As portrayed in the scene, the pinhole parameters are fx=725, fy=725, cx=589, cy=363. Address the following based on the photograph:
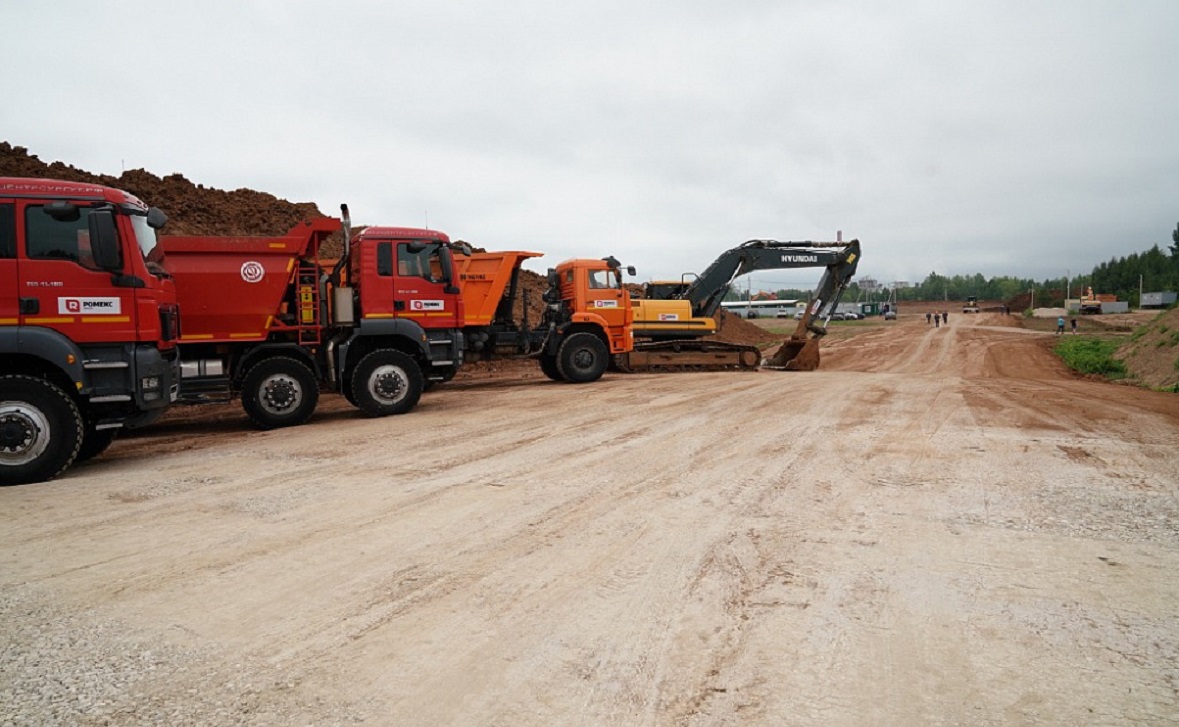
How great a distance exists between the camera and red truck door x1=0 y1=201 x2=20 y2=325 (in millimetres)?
7379

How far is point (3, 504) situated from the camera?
21.2ft

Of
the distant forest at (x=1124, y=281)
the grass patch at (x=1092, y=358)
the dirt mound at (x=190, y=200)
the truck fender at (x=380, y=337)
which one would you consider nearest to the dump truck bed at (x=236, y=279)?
the truck fender at (x=380, y=337)

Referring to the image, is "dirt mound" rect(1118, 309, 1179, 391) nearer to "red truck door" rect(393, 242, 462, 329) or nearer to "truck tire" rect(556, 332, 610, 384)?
"truck tire" rect(556, 332, 610, 384)

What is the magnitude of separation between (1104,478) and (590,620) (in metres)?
5.80

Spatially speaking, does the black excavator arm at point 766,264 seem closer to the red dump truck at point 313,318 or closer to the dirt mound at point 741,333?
the dirt mound at point 741,333

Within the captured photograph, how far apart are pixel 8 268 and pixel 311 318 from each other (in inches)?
173

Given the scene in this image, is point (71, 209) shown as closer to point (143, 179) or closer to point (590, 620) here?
point (590, 620)

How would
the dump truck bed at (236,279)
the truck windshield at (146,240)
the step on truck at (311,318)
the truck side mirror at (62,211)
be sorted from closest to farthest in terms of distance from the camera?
the truck side mirror at (62,211) < the truck windshield at (146,240) < the dump truck bed at (236,279) < the step on truck at (311,318)

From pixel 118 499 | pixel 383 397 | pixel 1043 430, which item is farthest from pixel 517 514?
pixel 1043 430

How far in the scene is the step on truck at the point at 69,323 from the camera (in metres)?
7.37

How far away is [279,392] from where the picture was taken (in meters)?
11.1

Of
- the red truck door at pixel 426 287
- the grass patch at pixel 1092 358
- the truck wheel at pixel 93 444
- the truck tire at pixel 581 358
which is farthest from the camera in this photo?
the grass patch at pixel 1092 358

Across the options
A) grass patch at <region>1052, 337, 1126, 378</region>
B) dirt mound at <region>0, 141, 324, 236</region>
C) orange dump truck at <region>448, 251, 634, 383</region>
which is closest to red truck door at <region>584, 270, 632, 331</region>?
orange dump truck at <region>448, 251, 634, 383</region>

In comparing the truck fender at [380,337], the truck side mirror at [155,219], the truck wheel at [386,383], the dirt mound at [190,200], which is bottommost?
the truck wheel at [386,383]
